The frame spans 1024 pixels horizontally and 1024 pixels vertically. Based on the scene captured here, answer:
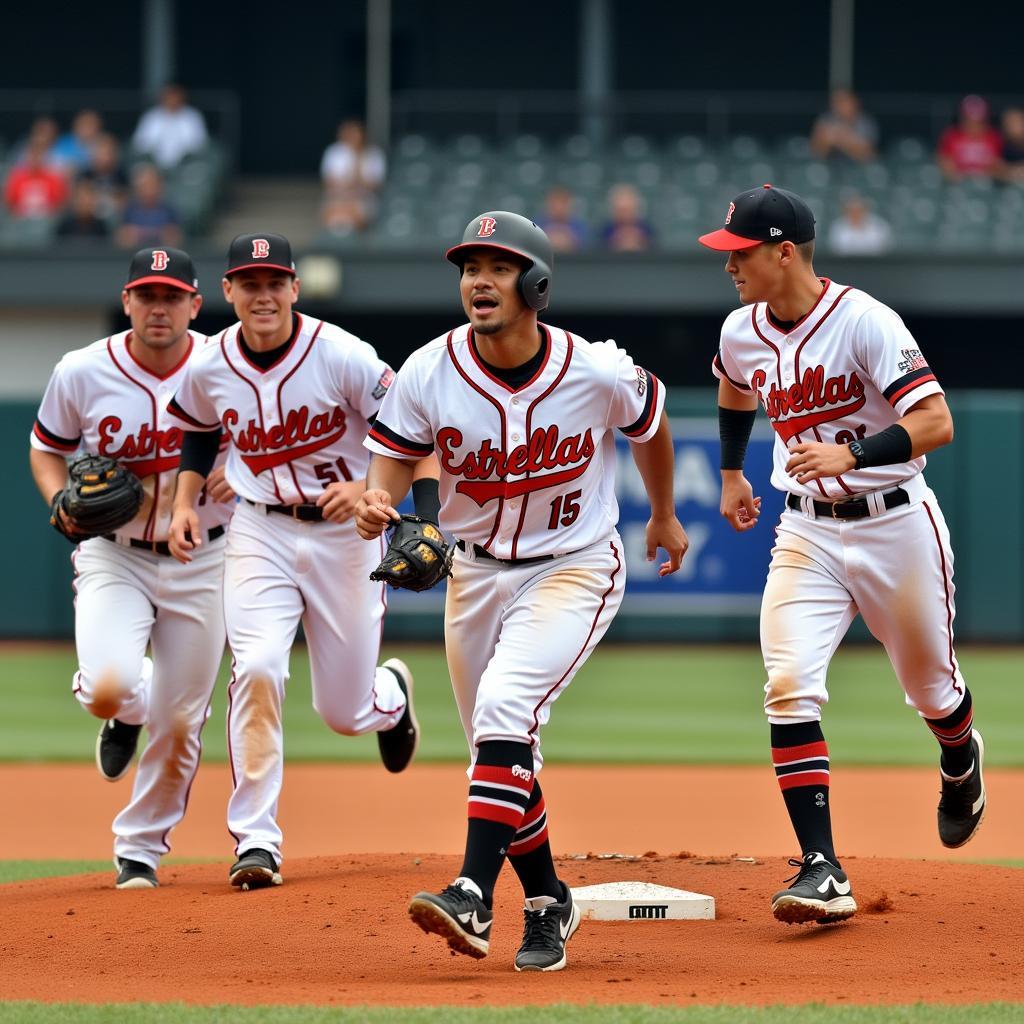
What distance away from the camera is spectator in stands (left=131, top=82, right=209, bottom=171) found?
1830 cm

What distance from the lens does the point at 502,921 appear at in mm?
5090

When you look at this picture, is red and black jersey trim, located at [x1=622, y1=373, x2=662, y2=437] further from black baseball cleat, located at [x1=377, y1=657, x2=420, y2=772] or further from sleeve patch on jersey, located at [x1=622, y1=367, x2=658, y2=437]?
black baseball cleat, located at [x1=377, y1=657, x2=420, y2=772]

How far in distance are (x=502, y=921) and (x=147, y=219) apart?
12.6 meters

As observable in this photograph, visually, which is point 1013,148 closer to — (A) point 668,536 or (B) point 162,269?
(B) point 162,269

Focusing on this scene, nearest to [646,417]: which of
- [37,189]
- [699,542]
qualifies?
[699,542]

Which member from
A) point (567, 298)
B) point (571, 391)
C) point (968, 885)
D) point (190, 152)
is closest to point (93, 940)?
point (571, 391)

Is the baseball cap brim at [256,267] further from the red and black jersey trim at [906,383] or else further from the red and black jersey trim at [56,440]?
the red and black jersey trim at [906,383]

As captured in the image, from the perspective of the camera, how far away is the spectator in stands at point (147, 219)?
1652 cm

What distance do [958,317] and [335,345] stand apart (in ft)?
44.5

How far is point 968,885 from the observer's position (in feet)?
18.3

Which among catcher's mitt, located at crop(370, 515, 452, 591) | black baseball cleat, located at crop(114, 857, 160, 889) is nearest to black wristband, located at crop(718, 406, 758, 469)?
catcher's mitt, located at crop(370, 515, 452, 591)

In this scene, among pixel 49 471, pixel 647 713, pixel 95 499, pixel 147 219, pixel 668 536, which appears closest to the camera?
pixel 668 536

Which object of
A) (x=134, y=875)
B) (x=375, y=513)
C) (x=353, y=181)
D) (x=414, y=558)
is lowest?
(x=134, y=875)

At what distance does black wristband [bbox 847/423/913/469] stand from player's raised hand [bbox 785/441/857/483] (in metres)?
0.04
